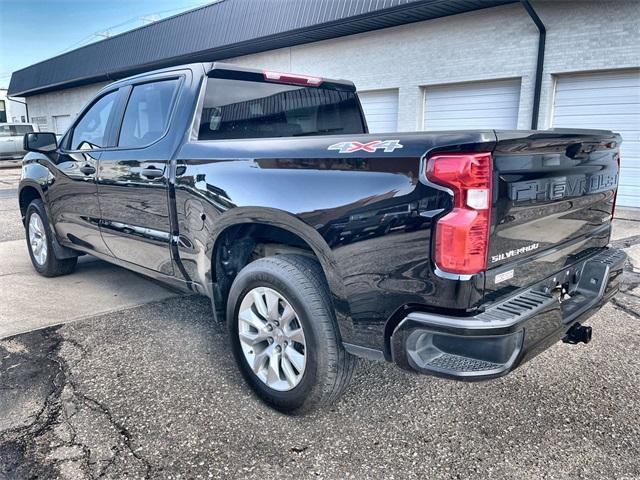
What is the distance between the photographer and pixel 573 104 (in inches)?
353

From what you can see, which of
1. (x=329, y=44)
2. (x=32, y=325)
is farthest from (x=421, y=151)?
(x=329, y=44)

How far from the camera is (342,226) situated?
87.3 inches

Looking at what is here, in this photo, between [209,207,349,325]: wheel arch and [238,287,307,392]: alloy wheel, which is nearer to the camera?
[209,207,349,325]: wheel arch

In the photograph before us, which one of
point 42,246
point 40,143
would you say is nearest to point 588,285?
point 40,143

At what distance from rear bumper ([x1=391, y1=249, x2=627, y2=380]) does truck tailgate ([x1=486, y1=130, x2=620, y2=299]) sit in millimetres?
122

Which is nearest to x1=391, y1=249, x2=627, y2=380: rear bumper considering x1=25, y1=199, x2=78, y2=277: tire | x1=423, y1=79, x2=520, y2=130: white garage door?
x1=25, y1=199, x2=78, y2=277: tire

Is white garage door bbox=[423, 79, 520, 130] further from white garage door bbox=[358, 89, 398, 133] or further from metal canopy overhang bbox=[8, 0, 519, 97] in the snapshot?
metal canopy overhang bbox=[8, 0, 519, 97]

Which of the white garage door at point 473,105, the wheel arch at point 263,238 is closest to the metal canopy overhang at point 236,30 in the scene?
the white garage door at point 473,105

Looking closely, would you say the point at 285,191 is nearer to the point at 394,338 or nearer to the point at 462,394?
the point at 394,338

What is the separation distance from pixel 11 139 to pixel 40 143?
20417mm

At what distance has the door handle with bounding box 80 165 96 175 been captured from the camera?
13.0 feet

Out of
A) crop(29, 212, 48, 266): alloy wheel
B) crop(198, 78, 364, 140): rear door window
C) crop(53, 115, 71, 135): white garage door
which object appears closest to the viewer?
crop(198, 78, 364, 140): rear door window

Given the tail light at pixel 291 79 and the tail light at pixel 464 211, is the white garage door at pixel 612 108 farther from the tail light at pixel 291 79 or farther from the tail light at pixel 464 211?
the tail light at pixel 464 211

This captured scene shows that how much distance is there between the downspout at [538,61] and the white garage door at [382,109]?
339cm
